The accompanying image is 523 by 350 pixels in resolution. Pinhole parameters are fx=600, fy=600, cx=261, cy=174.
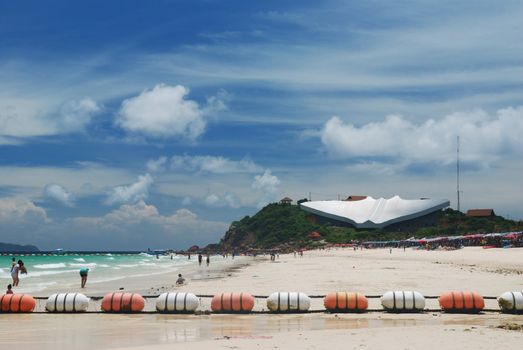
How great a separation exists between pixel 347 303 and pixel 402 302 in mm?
1911

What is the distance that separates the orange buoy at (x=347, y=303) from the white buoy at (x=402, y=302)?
777mm

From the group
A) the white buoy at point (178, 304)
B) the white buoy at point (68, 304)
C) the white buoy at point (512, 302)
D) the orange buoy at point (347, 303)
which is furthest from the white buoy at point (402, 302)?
the white buoy at point (68, 304)

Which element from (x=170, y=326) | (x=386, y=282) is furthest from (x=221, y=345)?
(x=386, y=282)

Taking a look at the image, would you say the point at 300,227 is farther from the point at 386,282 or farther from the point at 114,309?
the point at 114,309

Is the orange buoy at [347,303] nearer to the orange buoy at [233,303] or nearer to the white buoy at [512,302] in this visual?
the orange buoy at [233,303]

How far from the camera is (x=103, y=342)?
1552 centimetres

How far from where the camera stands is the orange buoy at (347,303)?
2111 cm

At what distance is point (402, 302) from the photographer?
68.9 ft

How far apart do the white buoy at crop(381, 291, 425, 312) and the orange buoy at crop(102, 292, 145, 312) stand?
880 centimetres

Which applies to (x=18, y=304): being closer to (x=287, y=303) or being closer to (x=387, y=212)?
(x=287, y=303)

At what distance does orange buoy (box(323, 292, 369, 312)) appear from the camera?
21109 millimetres

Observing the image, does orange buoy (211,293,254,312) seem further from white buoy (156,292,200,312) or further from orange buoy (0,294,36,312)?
orange buoy (0,294,36,312)

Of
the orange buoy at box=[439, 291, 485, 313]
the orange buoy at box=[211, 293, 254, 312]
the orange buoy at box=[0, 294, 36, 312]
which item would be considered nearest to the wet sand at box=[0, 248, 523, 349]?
the orange buoy at box=[211, 293, 254, 312]

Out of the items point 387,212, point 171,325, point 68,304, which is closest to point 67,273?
point 68,304
